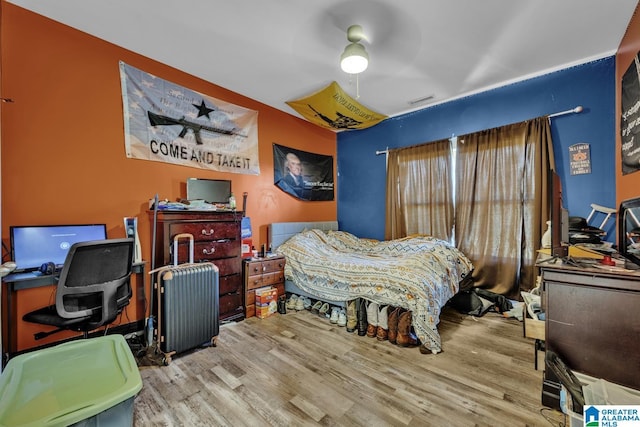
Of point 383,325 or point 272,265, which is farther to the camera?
point 272,265

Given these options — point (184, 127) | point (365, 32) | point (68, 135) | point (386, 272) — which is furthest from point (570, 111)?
point (68, 135)

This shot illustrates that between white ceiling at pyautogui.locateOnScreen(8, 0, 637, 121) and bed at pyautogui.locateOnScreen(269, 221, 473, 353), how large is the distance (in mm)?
2031

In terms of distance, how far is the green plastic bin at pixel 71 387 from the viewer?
654 millimetres

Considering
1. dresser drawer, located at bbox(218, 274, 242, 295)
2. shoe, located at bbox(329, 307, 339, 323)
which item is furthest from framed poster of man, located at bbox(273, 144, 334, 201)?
shoe, located at bbox(329, 307, 339, 323)

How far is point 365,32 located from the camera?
231cm

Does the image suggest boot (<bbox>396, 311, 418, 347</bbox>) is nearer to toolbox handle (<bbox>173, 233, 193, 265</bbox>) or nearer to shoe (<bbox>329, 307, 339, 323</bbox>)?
shoe (<bbox>329, 307, 339, 323</bbox>)

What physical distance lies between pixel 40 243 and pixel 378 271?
2810 millimetres

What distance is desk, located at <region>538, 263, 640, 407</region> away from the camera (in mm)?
1334

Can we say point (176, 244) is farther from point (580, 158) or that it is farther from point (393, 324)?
point (580, 158)

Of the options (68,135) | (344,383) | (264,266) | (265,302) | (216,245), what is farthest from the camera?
(264,266)

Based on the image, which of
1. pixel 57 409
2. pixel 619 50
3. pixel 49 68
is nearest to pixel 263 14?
pixel 49 68

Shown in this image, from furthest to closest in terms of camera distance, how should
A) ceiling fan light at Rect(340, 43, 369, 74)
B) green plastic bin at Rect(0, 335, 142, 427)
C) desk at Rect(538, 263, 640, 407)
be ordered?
ceiling fan light at Rect(340, 43, 369, 74) → desk at Rect(538, 263, 640, 407) → green plastic bin at Rect(0, 335, 142, 427)

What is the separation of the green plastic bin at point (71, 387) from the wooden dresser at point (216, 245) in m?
1.65

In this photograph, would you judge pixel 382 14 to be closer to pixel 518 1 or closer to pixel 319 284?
pixel 518 1
